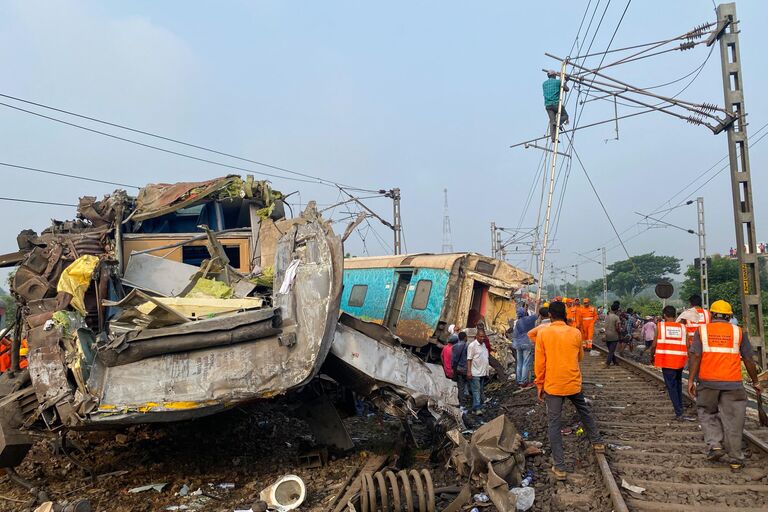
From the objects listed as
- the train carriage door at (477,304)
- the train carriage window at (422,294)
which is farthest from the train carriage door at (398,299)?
the train carriage door at (477,304)

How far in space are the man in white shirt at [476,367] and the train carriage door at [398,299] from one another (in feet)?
14.2

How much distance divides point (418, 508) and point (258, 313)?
2288 mm

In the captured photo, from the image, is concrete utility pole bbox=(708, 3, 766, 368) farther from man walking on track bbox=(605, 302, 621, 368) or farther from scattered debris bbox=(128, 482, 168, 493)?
scattered debris bbox=(128, 482, 168, 493)

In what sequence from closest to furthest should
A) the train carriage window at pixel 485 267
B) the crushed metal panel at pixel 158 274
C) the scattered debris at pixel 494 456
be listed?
the scattered debris at pixel 494 456
the crushed metal panel at pixel 158 274
the train carriage window at pixel 485 267

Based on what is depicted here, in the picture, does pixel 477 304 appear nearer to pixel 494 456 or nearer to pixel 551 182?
pixel 551 182

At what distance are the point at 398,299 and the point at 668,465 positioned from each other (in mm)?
8555

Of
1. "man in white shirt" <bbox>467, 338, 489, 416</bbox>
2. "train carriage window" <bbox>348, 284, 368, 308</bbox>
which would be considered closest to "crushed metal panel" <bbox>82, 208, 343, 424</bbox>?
"man in white shirt" <bbox>467, 338, 489, 416</bbox>

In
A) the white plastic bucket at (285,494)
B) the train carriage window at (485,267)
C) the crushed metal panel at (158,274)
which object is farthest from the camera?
the train carriage window at (485,267)

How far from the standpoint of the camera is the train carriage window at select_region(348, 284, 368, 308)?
562 inches

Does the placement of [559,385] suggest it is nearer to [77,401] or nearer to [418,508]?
[418,508]

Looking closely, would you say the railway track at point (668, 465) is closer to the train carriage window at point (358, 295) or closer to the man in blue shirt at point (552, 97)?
the train carriage window at point (358, 295)

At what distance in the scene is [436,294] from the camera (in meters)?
12.3

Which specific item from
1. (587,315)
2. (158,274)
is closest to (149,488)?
(158,274)

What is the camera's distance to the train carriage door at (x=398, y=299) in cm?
1314
